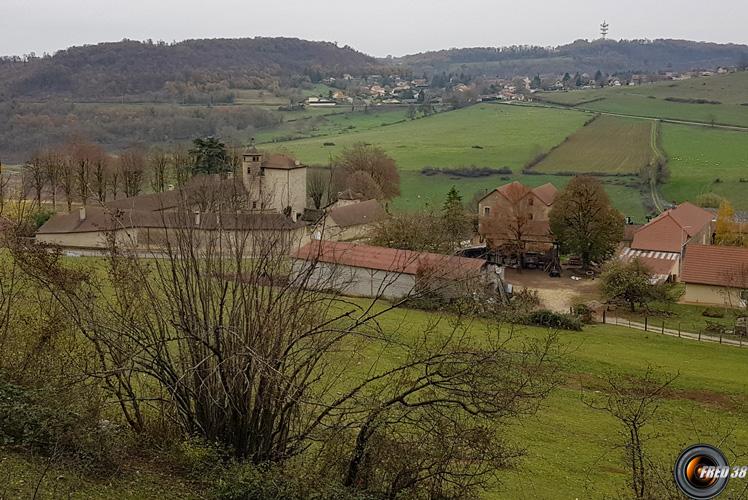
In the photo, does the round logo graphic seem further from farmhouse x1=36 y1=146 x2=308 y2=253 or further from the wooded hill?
the wooded hill

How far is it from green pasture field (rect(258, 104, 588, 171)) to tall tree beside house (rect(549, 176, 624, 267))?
33.7m

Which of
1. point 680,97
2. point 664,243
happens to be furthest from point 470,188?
point 680,97

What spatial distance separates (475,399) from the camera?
9.26 metres

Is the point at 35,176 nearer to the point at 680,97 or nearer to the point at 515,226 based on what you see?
the point at 515,226

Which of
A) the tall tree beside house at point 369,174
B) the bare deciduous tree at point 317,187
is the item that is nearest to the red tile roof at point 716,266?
the tall tree beside house at point 369,174

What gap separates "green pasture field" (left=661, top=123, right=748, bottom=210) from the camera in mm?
67500

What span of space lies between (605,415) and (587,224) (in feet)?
81.2

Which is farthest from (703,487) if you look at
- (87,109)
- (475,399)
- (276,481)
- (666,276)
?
(87,109)

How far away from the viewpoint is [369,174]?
63.4 m

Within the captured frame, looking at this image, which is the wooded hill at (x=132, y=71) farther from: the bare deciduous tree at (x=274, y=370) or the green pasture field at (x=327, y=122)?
the bare deciduous tree at (x=274, y=370)

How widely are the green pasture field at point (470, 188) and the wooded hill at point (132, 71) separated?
80910 mm

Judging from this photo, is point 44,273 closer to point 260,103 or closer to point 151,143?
point 151,143

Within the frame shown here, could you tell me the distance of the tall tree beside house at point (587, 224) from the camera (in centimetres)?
4256

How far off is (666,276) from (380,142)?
2520 inches
